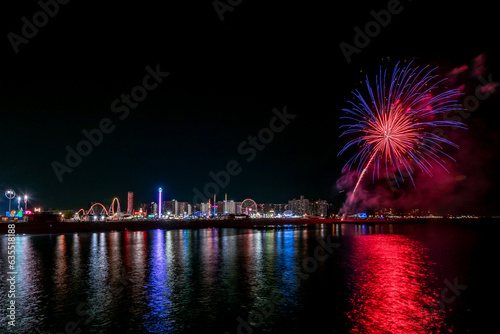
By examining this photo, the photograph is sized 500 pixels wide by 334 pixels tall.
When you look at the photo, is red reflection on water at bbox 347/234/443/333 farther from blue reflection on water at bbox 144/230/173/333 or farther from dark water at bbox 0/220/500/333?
blue reflection on water at bbox 144/230/173/333

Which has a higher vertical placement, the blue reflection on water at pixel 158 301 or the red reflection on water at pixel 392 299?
the blue reflection on water at pixel 158 301

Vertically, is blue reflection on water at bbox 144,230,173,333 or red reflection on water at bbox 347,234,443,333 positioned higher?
blue reflection on water at bbox 144,230,173,333

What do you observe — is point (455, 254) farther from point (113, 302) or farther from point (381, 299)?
point (113, 302)

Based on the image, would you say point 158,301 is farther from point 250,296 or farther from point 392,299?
point 392,299

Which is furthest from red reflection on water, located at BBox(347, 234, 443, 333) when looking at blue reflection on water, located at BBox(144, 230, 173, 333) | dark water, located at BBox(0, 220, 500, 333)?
blue reflection on water, located at BBox(144, 230, 173, 333)

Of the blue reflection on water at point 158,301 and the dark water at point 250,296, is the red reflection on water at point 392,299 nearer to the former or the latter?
the dark water at point 250,296

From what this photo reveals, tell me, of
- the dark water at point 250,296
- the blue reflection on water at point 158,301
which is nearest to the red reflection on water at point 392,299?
the dark water at point 250,296

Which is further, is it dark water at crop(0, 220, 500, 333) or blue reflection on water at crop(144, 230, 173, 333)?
dark water at crop(0, 220, 500, 333)

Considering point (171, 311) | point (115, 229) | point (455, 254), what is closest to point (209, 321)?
point (171, 311)
